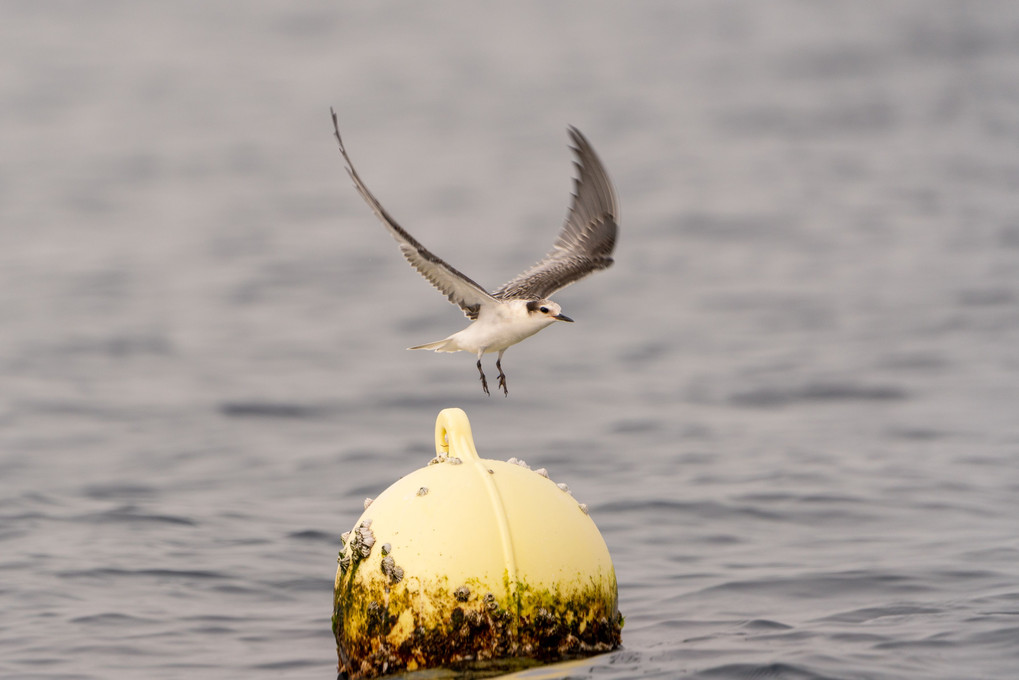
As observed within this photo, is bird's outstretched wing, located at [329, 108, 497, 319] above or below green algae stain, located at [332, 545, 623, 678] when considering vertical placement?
above

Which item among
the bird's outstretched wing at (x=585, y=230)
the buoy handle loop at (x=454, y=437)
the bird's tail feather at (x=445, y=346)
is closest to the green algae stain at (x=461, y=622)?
the buoy handle loop at (x=454, y=437)

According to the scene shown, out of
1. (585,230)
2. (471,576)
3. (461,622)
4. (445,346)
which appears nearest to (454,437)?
(471,576)

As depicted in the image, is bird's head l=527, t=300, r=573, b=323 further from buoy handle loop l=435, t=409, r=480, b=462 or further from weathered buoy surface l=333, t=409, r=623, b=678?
weathered buoy surface l=333, t=409, r=623, b=678

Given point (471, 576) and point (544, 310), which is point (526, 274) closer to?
point (544, 310)

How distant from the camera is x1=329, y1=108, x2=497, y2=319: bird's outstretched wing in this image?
7.83 metres

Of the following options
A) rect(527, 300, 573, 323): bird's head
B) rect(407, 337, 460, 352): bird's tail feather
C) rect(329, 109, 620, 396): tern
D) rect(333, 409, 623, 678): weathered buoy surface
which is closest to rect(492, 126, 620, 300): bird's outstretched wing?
rect(329, 109, 620, 396): tern

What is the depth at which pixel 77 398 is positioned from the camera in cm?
1869

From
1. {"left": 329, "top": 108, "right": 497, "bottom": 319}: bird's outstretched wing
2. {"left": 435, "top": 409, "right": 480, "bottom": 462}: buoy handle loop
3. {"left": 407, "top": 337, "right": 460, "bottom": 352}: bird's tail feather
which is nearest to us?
{"left": 435, "top": 409, "right": 480, "bottom": 462}: buoy handle loop

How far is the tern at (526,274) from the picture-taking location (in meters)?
8.46

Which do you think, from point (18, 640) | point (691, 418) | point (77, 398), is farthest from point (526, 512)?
point (77, 398)

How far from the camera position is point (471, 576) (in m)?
6.75

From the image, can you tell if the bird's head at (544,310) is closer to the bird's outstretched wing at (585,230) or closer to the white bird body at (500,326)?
the white bird body at (500,326)

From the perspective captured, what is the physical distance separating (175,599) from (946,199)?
26.6 metres

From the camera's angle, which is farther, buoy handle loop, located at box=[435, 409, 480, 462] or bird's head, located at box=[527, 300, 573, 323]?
bird's head, located at box=[527, 300, 573, 323]
